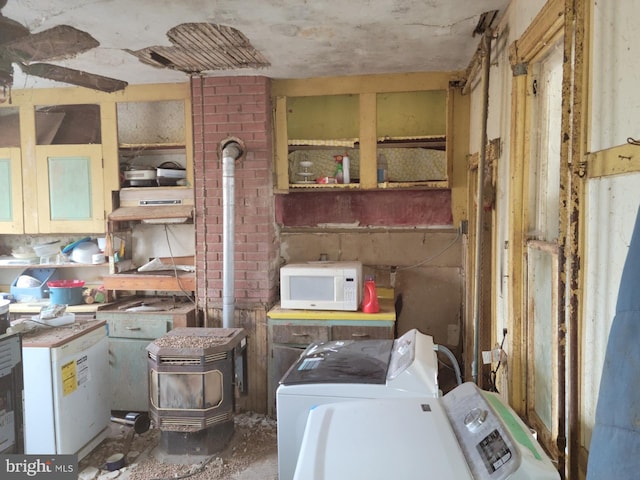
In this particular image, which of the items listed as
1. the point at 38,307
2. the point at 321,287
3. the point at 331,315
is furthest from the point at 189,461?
the point at 38,307

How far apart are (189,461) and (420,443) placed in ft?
6.62

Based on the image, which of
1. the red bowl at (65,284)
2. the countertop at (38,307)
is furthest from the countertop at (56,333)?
the red bowl at (65,284)

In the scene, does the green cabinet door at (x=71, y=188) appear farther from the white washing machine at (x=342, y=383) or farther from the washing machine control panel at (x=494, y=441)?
the washing machine control panel at (x=494, y=441)

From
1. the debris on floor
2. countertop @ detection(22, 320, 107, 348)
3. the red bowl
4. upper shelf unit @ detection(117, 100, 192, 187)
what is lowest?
the debris on floor

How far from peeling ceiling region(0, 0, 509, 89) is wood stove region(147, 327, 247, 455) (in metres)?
1.82

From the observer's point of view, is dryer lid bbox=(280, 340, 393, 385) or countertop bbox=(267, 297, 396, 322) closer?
dryer lid bbox=(280, 340, 393, 385)

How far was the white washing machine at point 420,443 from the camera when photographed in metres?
1.21

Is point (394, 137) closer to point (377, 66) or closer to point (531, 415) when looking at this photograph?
point (377, 66)

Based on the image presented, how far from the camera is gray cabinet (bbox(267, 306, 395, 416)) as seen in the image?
3.20 metres

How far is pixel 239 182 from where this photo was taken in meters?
3.55

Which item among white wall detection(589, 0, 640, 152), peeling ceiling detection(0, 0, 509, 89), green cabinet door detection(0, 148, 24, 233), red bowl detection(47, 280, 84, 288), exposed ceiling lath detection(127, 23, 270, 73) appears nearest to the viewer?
white wall detection(589, 0, 640, 152)
